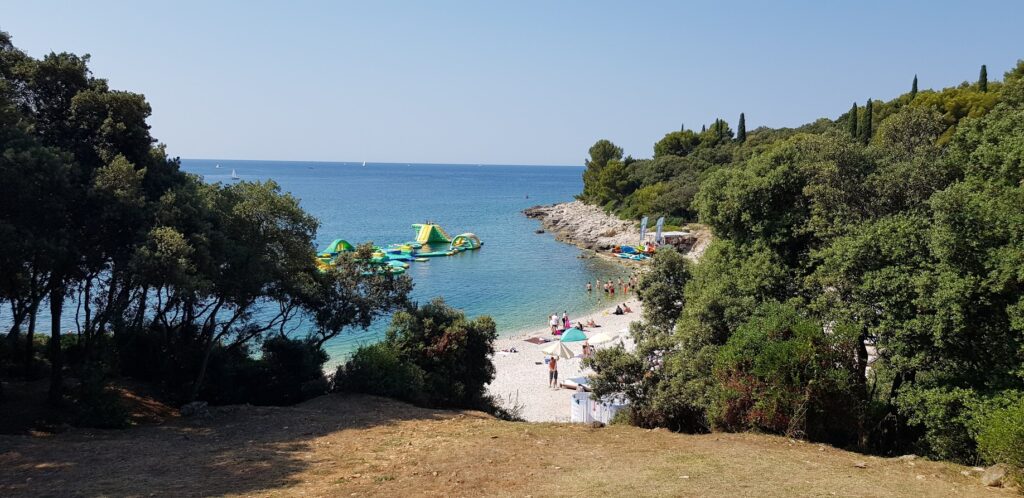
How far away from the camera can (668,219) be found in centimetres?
6775

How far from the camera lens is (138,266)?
1243cm

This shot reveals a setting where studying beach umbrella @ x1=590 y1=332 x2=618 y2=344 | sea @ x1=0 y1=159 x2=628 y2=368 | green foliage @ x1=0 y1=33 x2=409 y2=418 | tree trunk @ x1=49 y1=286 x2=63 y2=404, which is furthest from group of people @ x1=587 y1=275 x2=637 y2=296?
tree trunk @ x1=49 y1=286 x2=63 y2=404

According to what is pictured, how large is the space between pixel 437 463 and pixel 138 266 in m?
7.06

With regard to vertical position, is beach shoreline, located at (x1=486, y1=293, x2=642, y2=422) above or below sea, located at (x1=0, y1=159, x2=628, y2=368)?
below

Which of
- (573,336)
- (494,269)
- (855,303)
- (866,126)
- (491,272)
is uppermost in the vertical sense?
(866,126)

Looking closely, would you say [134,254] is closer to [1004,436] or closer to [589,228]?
[1004,436]

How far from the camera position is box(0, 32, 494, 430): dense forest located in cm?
1254

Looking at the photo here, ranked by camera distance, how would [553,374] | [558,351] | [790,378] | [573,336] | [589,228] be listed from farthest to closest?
[589,228] < [573,336] < [558,351] < [553,374] < [790,378]

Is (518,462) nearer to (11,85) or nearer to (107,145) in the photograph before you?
(107,145)

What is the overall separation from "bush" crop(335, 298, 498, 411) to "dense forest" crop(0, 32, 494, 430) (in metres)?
0.06

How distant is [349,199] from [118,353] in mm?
130543

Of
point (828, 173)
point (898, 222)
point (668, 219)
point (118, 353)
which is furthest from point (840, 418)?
point (668, 219)

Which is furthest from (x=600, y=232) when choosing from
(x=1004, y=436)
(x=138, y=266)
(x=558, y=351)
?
(x=1004, y=436)

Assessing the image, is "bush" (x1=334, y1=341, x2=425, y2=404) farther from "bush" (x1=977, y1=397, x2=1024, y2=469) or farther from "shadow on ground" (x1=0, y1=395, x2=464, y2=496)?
"bush" (x1=977, y1=397, x2=1024, y2=469)
